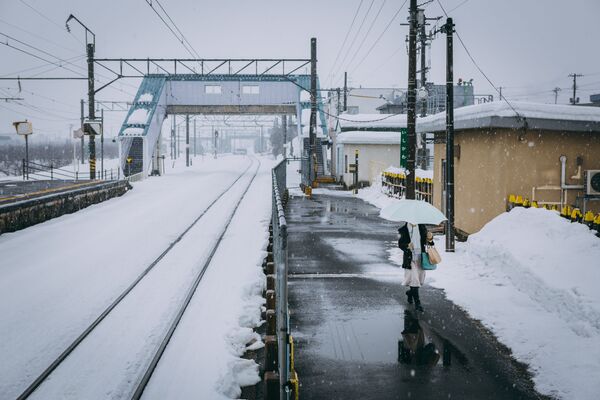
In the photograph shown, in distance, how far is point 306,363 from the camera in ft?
22.7

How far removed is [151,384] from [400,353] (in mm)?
3273

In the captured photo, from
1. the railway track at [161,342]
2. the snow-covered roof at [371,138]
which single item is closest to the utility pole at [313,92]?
the snow-covered roof at [371,138]

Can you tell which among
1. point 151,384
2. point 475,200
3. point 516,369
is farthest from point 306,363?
point 475,200

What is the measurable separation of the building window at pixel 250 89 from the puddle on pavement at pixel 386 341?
122 ft

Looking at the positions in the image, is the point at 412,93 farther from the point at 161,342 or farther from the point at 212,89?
the point at 212,89

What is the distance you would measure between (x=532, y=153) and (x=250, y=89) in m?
33.0

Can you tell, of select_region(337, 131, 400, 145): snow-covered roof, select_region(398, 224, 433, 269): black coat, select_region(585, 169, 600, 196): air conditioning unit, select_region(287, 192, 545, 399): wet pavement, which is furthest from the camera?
select_region(337, 131, 400, 145): snow-covered roof

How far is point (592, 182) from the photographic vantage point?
13.9 m

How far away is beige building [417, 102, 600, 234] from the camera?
13438 millimetres

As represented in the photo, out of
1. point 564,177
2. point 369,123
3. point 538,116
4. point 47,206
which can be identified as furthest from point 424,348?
point 369,123

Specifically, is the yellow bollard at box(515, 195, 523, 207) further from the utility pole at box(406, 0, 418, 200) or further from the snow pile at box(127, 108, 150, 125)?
the snow pile at box(127, 108, 150, 125)

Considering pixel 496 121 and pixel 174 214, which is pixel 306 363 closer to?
pixel 496 121

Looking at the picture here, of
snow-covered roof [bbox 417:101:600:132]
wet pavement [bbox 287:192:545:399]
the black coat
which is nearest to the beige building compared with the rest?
snow-covered roof [bbox 417:101:600:132]

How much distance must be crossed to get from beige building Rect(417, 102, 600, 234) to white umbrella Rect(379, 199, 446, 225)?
5.16 metres
